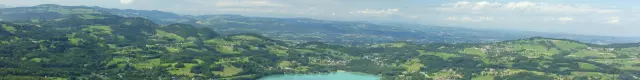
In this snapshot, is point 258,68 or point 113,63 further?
point 258,68

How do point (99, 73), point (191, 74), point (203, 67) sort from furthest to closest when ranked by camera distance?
point (203, 67)
point (191, 74)
point (99, 73)

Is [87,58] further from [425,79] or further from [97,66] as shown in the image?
[425,79]

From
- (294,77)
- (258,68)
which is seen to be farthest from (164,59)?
(294,77)

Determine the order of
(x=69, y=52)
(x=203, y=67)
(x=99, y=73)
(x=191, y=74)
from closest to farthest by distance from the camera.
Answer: (x=99, y=73)
(x=191, y=74)
(x=203, y=67)
(x=69, y=52)

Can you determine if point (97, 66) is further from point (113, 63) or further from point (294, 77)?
point (294, 77)

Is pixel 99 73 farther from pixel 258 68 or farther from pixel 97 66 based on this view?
pixel 258 68

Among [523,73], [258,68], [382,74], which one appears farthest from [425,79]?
[258,68]

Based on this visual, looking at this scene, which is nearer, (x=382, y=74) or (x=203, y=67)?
(x=203, y=67)

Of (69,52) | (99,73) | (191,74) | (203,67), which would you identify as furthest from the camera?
(69,52)
